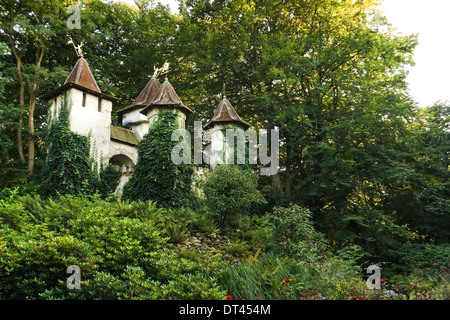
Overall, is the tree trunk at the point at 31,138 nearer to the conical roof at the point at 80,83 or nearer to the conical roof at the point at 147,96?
the conical roof at the point at 80,83

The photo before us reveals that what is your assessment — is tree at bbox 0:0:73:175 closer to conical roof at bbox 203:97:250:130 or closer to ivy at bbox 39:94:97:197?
ivy at bbox 39:94:97:197

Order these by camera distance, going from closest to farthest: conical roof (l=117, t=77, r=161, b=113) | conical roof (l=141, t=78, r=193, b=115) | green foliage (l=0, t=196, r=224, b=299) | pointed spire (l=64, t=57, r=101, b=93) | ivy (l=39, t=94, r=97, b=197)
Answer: green foliage (l=0, t=196, r=224, b=299) → ivy (l=39, t=94, r=97, b=197) → conical roof (l=141, t=78, r=193, b=115) → pointed spire (l=64, t=57, r=101, b=93) → conical roof (l=117, t=77, r=161, b=113)

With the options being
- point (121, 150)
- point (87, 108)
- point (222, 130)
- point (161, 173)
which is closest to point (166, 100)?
point (222, 130)

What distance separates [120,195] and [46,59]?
463 inches

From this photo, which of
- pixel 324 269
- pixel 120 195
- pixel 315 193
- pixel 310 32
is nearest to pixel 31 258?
pixel 324 269

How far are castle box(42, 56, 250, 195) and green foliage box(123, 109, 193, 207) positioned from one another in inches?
34.3

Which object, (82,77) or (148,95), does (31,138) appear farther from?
(148,95)

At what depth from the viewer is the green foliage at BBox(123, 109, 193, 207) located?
13.5 meters

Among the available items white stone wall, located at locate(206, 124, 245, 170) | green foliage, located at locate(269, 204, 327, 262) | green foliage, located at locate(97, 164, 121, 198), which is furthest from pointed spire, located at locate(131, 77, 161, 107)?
green foliage, located at locate(269, 204, 327, 262)

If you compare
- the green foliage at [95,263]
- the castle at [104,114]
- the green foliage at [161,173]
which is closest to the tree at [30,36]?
the castle at [104,114]

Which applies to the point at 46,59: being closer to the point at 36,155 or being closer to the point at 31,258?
the point at 36,155

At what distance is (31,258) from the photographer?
20.9 ft

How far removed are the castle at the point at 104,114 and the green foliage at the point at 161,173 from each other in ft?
2.86
